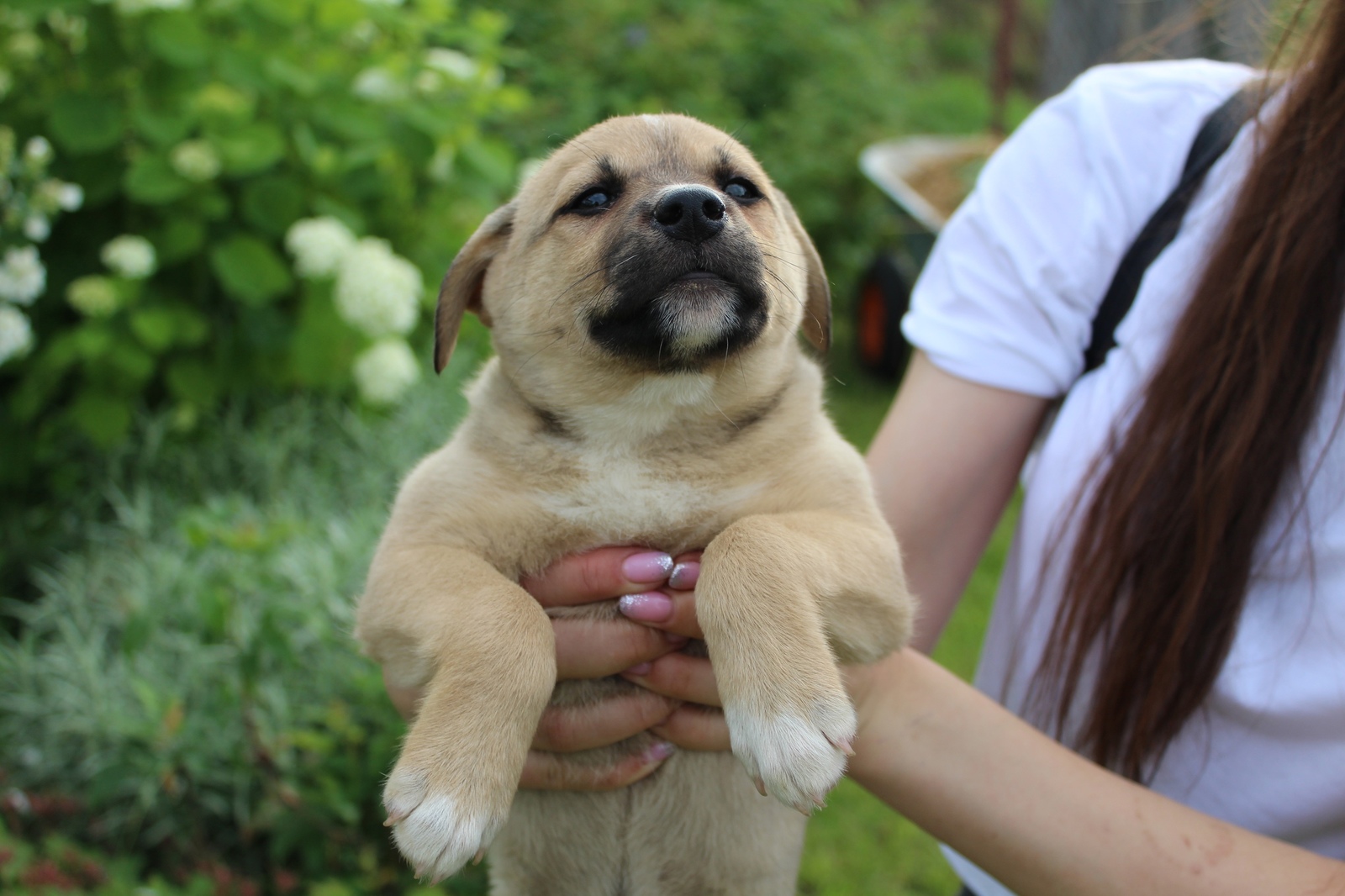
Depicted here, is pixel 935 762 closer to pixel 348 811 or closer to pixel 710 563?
pixel 710 563

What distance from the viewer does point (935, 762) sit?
212cm

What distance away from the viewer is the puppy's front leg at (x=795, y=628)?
1826 mm

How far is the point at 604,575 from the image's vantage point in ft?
6.97

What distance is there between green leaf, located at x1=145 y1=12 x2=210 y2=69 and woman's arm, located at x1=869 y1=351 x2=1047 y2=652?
3.01m

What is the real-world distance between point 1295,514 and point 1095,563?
1.33 feet

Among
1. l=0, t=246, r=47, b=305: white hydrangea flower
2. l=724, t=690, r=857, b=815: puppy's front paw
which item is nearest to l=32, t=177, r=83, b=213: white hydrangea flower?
l=0, t=246, r=47, b=305: white hydrangea flower

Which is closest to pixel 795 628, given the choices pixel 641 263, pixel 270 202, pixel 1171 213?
pixel 641 263

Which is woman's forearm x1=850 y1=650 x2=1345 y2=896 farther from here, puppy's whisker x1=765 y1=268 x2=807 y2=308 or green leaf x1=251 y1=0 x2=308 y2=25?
green leaf x1=251 y1=0 x2=308 y2=25

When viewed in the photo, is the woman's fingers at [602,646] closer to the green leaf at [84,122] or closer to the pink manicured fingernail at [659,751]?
the pink manicured fingernail at [659,751]

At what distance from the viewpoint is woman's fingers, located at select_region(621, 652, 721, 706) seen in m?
2.11

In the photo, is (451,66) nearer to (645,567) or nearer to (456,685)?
(645,567)

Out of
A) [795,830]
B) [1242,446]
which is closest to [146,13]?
[795,830]

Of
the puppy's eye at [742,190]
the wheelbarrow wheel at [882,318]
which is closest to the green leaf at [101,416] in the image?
the puppy's eye at [742,190]

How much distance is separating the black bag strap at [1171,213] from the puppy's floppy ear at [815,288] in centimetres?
68
